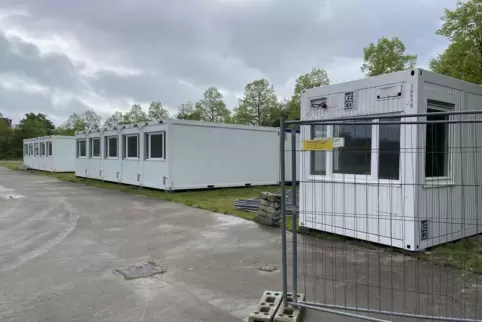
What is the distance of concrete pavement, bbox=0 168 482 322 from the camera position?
383cm

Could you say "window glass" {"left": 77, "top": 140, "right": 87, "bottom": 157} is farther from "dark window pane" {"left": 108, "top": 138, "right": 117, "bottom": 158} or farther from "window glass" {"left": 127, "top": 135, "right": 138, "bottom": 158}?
"window glass" {"left": 127, "top": 135, "right": 138, "bottom": 158}

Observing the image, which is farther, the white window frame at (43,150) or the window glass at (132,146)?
the white window frame at (43,150)

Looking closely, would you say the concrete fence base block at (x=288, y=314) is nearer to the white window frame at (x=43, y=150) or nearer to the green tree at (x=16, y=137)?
the white window frame at (x=43, y=150)

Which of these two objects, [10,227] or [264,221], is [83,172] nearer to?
[10,227]

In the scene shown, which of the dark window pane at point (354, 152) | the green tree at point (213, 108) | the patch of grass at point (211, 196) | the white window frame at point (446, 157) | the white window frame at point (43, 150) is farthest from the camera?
the green tree at point (213, 108)

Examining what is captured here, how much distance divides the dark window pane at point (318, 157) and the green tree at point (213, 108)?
42.0m

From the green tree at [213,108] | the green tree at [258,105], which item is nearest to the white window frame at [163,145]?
the green tree at [258,105]

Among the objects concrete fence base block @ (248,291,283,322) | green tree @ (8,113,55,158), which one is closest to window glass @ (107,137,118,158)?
Result: concrete fence base block @ (248,291,283,322)

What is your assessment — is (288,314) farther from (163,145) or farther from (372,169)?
(163,145)

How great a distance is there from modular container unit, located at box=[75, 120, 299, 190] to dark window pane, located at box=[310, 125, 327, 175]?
8470 mm

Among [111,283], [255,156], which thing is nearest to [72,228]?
[111,283]

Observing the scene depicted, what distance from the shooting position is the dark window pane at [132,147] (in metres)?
17.0

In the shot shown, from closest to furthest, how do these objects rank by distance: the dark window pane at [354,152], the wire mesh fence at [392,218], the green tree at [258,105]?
the wire mesh fence at [392,218] < the dark window pane at [354,152] < the green tree at [258,105]

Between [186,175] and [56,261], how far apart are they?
9.58 m
